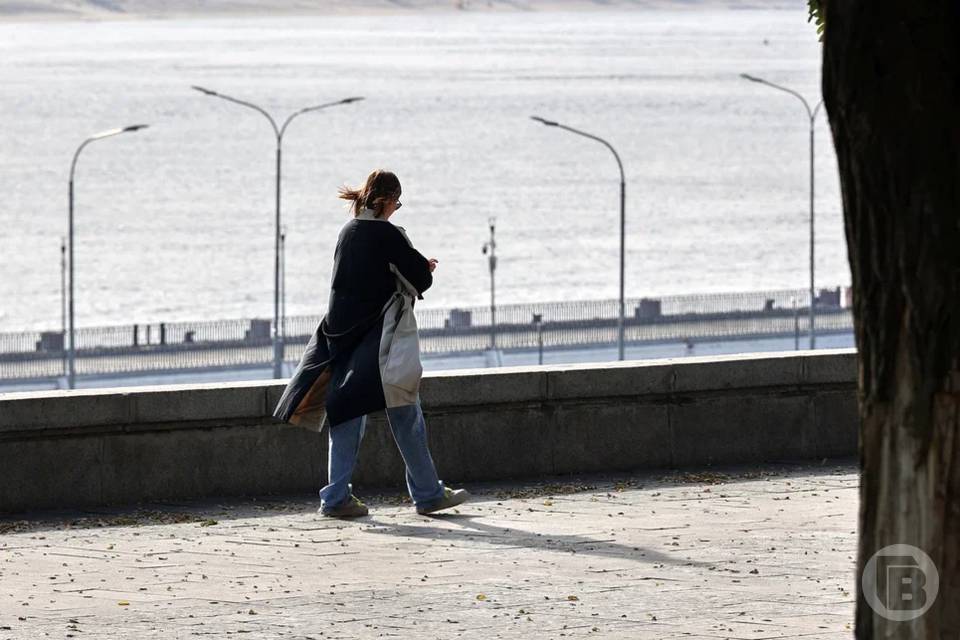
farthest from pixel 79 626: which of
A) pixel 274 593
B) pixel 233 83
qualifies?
pixel 233 83

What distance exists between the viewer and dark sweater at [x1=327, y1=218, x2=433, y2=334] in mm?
7879

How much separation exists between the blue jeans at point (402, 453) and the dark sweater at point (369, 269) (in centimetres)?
46

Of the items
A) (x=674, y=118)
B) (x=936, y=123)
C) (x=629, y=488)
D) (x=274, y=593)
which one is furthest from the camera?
(x=674, y=118)

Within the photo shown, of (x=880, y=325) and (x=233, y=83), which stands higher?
(x=233, y=83)

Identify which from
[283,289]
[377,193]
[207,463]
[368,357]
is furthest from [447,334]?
[377,193]

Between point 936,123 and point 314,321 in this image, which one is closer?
point 936,123

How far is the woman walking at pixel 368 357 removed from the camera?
311 inches

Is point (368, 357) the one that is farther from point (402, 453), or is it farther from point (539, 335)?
point (539, 335)

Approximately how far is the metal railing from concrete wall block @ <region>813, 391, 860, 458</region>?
5263cm

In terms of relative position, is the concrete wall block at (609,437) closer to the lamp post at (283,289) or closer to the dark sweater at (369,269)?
the dark sweater at (369,269)

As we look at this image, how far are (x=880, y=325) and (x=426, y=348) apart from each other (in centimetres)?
6301

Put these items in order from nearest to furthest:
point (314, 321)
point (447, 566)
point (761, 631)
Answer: point (761, 631), point (447, 566), point (314, 321)

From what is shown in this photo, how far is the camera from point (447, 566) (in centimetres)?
700

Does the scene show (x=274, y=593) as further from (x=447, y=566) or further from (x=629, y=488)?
(x=629, y=488)
